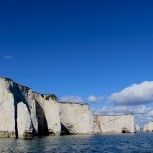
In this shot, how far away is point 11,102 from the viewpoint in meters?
60.2

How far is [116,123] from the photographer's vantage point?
465ft

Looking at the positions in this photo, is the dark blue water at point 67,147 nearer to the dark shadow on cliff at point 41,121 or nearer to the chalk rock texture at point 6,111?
the chalk rock texture at point 6,111

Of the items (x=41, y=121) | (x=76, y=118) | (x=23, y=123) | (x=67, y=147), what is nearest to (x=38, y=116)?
(x=41, y=121)

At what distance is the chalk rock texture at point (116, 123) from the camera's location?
140m

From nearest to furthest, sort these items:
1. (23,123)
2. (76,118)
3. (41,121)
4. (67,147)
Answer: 1. (67,147)
2. (23,123)
3. (41,121)
4. (76,118)

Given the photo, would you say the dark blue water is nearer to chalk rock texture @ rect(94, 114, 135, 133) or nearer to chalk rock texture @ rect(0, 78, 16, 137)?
chalk rock texture @ rect(0, 78, 16, 137)

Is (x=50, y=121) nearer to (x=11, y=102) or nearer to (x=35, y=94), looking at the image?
(x=35, y=94)

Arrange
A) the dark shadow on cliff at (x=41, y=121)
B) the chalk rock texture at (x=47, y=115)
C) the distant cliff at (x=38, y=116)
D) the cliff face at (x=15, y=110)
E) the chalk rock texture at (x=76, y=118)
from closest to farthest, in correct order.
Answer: the cliff face at (x=15, y=110), the distant cliff at (x=38, y=116), the dark shadow on cliff at (x=41, y=121), the chalk rock texture at (x=47, y=115), the chalk rock texture at (x=76, y=118)

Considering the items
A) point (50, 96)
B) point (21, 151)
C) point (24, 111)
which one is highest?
point (50, 96)

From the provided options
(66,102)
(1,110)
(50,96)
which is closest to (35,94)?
(50,96)

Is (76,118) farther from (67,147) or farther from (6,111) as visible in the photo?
(67,147)

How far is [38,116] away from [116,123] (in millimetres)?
65411

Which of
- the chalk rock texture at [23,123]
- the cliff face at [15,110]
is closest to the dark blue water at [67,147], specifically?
the chalk rock texture at [23,123]

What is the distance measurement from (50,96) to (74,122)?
17.3 meters
